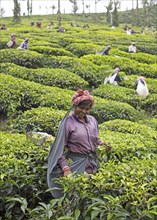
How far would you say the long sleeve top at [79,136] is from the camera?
14.4 feet

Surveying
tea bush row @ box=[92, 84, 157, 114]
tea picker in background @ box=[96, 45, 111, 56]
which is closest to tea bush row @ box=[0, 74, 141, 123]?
tea bush row @ box=[92, 84, 157, 114]

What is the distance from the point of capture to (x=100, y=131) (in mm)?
A: 7434

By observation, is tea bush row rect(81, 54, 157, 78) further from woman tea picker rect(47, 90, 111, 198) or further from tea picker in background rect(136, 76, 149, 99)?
woman tea picker rect(47, 90, 111, 198)

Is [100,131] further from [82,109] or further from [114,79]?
[114,79]

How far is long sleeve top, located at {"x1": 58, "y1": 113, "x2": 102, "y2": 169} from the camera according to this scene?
4.38 meters

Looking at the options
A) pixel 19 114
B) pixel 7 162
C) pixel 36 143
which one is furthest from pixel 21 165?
pixel 19 114

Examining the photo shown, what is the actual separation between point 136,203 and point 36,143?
8.32 feet

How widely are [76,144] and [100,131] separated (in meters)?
3.03

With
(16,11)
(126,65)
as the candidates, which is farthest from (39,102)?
(16,11)

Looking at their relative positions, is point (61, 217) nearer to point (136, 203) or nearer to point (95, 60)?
point (136, 203)

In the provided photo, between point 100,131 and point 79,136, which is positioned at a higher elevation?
point 79,136

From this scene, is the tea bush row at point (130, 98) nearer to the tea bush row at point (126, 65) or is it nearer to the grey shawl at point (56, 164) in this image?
the tea bush row at point (126, 65)

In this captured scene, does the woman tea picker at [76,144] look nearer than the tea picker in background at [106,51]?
Yes

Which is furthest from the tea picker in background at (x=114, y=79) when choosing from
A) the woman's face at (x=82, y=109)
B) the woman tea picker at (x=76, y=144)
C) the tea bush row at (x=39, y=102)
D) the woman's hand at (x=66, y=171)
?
the woman's hand at (x=66, y=171)
